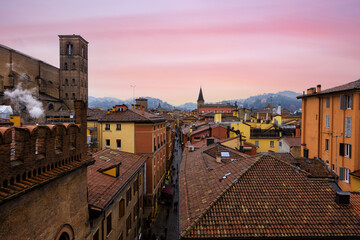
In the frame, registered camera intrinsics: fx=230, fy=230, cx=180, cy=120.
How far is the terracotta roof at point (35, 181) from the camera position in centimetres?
545

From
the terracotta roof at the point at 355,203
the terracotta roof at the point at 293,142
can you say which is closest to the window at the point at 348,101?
the terracotta roof at the point at 355,203

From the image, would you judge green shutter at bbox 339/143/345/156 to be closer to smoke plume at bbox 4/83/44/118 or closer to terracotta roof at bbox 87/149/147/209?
terracotta roof at bbox 87/149/147/209

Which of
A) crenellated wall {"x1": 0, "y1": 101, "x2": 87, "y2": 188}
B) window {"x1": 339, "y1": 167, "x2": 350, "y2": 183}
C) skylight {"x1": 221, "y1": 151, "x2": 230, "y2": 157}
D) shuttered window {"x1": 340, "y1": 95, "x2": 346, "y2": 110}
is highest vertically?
shuttered window {"x1": 340, "y1": 95, "x2": 346, "y2": 110}

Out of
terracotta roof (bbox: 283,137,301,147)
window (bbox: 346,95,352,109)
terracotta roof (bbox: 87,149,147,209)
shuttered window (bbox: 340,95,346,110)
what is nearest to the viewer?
terracotta roof (bbox: 87,149,147,209)

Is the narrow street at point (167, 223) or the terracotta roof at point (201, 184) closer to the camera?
the terracotta roof at point (201, 184)

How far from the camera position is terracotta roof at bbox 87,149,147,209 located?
11480 mm

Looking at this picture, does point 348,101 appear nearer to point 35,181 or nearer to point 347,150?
point 347,150

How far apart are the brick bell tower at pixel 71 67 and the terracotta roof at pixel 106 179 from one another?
68.8m

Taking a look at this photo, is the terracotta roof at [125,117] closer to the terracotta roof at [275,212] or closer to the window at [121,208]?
the window at [121,208]

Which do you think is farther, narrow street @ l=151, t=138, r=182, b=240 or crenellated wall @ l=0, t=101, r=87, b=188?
narrow street @ l=151, t=138, r=182, b=240

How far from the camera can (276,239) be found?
940 cm

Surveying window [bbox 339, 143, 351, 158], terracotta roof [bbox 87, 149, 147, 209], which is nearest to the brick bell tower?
terracotta roof [bbox 87, 149, 147, 209]

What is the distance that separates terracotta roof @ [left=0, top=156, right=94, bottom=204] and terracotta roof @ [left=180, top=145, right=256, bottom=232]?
17.3ft

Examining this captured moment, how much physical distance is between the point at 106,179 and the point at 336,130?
2240cm
